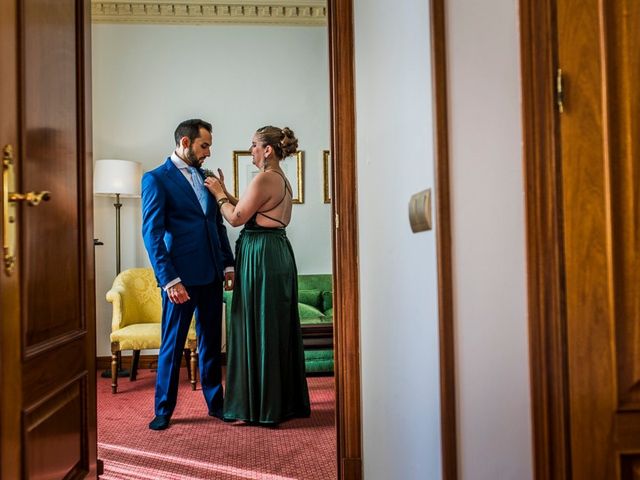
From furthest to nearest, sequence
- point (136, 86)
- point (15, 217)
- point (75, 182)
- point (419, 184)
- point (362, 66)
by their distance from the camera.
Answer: point (136, 86)
point (362, 66)
point (75, 182)
point (419, 184)
point (15, 217)

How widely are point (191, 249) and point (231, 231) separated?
7.01 feet

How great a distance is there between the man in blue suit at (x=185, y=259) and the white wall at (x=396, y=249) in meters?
1.49

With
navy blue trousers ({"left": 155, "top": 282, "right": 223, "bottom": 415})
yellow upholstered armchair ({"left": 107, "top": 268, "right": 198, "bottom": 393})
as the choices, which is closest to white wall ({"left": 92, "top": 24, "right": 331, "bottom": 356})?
yellow upholstered armchair ({"left": 107, "top": 268, "right": 198, "bottom": 393})

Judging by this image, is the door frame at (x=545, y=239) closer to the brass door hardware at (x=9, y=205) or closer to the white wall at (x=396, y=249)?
the white wall at (x=396, y=249)

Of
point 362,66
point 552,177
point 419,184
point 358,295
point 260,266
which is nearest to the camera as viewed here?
point 552,177

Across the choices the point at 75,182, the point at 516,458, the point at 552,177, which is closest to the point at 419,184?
the point at 552,177

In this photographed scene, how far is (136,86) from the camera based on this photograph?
218 inches

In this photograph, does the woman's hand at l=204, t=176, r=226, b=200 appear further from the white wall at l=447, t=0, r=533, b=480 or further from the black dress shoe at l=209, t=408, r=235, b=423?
the white wall at l=447, t=0, r=533, b=480

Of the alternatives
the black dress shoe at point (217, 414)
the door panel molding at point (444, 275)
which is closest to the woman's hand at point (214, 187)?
the black dress shoe at point (217, 414)

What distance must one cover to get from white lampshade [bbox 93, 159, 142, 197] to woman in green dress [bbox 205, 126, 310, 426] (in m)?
1.78

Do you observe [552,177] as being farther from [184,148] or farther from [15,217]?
[184,148]

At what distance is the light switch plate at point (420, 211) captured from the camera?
4.45ft

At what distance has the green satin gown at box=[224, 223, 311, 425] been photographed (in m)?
3.43

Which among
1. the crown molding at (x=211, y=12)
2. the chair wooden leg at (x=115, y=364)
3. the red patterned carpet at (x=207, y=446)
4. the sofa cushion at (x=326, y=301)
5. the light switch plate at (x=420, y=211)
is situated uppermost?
the crown molding at (x=211, y=12)
